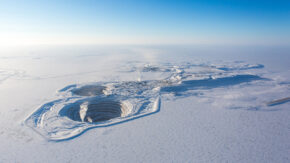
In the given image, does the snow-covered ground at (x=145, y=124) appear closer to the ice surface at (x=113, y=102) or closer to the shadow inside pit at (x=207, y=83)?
the ice surface at (x=113, y=102)

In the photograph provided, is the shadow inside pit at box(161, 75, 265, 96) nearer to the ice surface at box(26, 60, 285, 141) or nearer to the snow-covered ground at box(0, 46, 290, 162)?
the ice surface at box(26, 60, 285, 141)

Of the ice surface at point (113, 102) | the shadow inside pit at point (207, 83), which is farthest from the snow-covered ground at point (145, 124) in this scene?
the shadow inside pit at point (207, 83)

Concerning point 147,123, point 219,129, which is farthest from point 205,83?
point 147,123

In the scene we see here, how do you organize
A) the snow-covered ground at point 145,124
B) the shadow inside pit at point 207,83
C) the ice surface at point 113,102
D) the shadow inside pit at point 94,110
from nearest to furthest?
the snow-covered ground at point 145,124 < the ice surface at point 113,102 < the shadow inside pit at point 94,110 < the shadow inside pit at point 207,83

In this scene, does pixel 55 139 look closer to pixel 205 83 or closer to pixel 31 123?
pixel 31 123

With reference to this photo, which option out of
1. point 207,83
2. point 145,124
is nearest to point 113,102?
point 145,124

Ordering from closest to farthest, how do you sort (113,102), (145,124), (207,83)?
(145,124) → (113,102) → (207,83)

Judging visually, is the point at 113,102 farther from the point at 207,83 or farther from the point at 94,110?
the point at 207,83

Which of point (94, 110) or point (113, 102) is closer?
point (94, 110)

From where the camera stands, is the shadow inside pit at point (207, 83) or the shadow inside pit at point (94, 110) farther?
the shadow inside pit at point (207, 83)
